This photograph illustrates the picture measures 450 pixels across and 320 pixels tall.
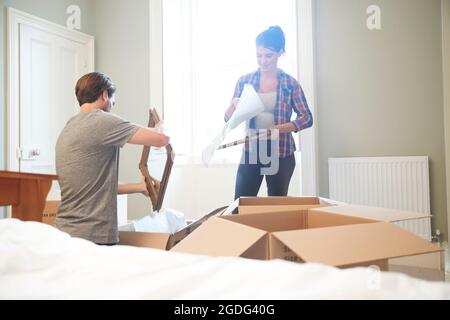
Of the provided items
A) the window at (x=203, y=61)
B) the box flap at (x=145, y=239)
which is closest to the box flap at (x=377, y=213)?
the box flap at (x=145, y=239)

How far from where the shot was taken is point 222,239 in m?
0.92

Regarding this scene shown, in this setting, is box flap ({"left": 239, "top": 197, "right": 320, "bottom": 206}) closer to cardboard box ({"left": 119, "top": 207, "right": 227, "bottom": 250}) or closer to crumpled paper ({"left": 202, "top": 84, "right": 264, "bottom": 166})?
cardboard box ({"left": 119, "top": 207, "right": 227, "bottom": 250})

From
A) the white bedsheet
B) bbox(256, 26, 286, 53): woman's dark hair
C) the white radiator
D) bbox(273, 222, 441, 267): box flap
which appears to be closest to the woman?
bbox(256, 26, 286, 53): woman's dark hair

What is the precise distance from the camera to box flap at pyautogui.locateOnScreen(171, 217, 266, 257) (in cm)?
85

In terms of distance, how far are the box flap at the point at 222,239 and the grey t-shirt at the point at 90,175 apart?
0.64 m

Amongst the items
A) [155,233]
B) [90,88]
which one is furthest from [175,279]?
[90,88]

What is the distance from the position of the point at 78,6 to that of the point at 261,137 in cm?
260

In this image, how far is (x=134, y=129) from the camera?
5.08 feet

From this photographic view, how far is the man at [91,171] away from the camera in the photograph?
1506 mm

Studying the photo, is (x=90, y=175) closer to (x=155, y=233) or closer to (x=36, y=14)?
(x=155, y=233)

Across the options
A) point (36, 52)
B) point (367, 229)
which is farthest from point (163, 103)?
point (367, 229)

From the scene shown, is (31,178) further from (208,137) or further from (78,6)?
(78,6)

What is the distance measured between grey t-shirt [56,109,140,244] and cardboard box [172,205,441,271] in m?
0.64

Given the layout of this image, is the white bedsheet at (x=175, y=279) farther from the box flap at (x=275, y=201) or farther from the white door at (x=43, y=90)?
the white door at (x=43, y=90)
